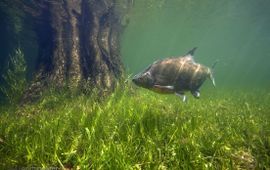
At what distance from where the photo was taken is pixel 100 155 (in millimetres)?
4617

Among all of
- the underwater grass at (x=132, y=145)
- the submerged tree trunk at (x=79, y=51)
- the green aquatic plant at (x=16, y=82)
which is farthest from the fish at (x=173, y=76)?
the submerged tree trunk at (x=79, y=51)

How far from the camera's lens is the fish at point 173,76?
6.41m

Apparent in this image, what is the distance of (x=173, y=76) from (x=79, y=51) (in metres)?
8.20

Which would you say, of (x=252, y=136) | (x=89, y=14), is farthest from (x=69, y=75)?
(x=252, y=136)

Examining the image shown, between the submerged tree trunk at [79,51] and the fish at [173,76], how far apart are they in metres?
5.05

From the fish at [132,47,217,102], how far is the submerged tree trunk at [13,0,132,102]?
5.05 m

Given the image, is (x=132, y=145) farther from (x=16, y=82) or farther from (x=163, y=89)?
(x=16, y=82)

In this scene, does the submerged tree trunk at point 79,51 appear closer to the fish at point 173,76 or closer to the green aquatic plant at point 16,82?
the green aquatic plant at point 16,82

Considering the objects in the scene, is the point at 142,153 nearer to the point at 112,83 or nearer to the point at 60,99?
the point at 60,99

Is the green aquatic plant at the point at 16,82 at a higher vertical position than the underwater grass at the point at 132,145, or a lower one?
higher

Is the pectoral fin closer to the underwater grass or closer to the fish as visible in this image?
the fish

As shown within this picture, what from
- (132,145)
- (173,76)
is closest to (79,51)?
(173,76)

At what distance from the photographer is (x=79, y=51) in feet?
46.1

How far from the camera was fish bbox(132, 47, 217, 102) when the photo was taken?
6.41 m
